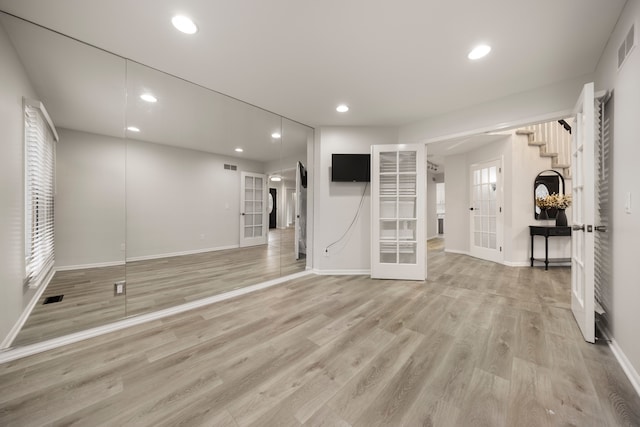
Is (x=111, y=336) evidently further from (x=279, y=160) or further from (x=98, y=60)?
(x=279, y=160)

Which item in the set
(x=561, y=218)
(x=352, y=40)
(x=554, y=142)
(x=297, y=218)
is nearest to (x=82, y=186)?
(x=297, y=218)

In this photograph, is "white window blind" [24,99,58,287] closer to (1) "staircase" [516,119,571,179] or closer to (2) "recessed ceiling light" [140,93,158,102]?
(2) "recessed ceiling light" [140,93,158,102]

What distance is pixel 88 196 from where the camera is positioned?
2.41m

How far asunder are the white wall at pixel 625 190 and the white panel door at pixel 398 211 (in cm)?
183

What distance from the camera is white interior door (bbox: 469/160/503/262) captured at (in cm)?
464

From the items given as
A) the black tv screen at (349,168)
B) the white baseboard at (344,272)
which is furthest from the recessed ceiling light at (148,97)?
the white baseboard at (344,272)

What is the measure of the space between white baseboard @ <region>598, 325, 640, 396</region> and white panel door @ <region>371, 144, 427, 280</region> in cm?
179

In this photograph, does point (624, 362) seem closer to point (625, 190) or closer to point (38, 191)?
point (625, 190)

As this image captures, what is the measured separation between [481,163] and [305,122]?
13.5 feet

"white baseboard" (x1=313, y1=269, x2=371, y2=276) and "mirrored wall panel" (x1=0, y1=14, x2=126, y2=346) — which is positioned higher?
"mirrored wall panel" (x1=0, y1=14, x2=126, y2=346)

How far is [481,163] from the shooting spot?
16.7 ft

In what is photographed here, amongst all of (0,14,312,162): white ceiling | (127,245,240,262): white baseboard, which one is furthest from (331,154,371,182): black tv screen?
(127,245,240,262): white baseboard

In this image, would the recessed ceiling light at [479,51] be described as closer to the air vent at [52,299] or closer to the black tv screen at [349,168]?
the black tv screen at [349,168]

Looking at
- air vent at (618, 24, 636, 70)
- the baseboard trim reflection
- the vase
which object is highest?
air vent at (618, 24, 636, 70)
